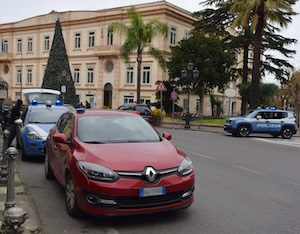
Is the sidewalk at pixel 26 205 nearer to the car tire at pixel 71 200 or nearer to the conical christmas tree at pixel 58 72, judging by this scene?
the car tire at pixel 71 200

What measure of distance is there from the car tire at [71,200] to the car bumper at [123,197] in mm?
202

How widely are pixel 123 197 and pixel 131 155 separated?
0.63m

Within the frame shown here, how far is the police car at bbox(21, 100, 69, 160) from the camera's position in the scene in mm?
9602

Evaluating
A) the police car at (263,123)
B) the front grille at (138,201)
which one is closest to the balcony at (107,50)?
the police car at (263,123)

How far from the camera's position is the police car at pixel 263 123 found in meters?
20.5

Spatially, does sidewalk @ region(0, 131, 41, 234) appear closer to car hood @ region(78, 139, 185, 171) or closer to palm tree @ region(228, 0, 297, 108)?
car hood @ region(78, 139, 185, 171)

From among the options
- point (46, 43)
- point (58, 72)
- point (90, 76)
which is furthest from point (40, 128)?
point (46, 43)

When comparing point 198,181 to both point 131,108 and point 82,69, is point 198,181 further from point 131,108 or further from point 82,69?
point 82,69

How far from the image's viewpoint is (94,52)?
46438 mm

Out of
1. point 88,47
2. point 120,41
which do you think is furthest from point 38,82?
point 120,41

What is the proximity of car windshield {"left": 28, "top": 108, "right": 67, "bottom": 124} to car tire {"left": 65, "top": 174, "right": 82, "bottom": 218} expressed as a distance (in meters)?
5.38

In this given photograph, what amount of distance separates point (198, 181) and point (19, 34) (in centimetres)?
5331

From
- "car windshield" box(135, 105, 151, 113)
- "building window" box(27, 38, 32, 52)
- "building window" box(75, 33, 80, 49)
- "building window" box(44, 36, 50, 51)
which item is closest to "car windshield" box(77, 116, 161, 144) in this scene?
"car windshield" box(135, 105, 151, 113)

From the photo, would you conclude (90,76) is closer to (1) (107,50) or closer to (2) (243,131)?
(1) (107,50)
